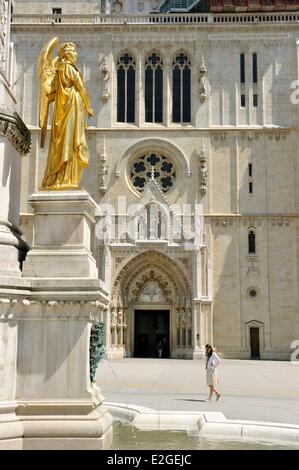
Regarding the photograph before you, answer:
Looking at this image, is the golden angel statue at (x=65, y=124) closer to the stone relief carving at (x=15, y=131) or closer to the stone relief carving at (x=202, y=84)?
the stone relief carving at (x=15, y=131)

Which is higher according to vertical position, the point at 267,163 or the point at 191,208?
the point at 267,163

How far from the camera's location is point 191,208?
34500 millimetres

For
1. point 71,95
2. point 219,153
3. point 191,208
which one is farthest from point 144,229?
point 71,95

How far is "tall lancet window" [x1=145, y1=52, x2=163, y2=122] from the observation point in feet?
118

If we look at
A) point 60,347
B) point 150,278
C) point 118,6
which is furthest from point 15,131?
point 118,6

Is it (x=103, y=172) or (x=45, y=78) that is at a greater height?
(x=103, y=172)

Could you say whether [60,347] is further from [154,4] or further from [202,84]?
[154,4]

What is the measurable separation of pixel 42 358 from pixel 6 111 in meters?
3.17

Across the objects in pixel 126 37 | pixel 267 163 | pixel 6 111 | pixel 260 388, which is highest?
pixel 126 37

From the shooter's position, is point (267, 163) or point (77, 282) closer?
point (77, 282)

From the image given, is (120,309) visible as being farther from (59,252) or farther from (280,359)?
(59,252)

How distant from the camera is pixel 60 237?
7.82 m

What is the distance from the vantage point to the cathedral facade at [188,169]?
110 feet

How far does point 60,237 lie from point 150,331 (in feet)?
91.0
